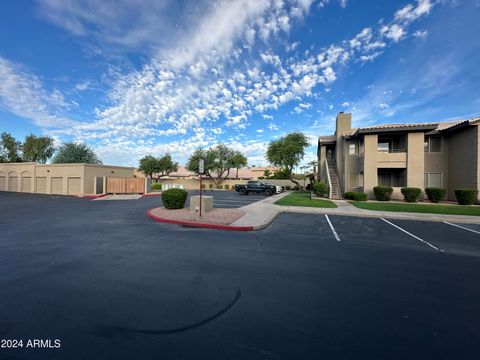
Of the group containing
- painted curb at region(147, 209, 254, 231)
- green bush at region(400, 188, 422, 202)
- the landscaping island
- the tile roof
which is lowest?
painted curb at region(147, 209, 254, 231)

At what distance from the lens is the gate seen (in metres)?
23.8

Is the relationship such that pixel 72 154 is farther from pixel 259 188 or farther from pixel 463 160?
pixel 463 160

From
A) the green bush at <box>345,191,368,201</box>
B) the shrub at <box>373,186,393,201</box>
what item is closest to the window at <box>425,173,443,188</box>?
the shrub at <box>373,186,393,201</box>

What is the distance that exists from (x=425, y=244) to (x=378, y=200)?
510 inches

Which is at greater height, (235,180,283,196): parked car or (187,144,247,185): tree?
(187,144,247,185): tree

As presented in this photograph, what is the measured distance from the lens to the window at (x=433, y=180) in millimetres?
18481

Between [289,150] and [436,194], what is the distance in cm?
1728

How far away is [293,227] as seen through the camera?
862 cm

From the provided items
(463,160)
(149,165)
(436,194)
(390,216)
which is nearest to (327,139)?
(436,194)

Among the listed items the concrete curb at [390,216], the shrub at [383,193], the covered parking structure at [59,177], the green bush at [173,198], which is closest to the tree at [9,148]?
the covered parking structure at [59,177]

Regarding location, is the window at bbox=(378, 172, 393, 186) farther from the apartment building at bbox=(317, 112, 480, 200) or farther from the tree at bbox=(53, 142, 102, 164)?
the tree at bbox=(53, 142, 102, 164)

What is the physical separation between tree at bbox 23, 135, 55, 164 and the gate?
3306 cm

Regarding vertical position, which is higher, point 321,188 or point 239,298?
point 321,188

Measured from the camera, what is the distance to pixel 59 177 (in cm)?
2406
